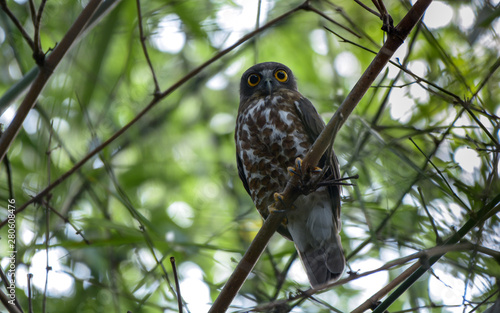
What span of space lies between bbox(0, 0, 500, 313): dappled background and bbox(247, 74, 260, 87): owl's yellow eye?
1.53 feet

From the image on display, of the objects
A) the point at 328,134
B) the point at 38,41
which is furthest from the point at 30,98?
the point at 328,134

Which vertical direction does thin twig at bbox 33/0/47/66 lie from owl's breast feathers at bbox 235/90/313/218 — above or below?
below

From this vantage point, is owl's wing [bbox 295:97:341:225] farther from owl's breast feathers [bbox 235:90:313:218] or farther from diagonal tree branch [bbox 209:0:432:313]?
diagonal tree branch [bbox 209:0:432:313]

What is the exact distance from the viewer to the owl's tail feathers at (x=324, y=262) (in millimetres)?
3826

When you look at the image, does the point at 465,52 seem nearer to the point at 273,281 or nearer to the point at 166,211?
the point at 273,281

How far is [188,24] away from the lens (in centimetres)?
492

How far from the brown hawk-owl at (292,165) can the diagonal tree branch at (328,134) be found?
1121 mm

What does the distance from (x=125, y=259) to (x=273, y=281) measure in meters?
2.05

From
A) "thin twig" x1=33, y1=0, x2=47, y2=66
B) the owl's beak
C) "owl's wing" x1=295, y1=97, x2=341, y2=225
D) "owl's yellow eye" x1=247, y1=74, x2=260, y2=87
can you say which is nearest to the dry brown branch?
"thin twig" x1=33, y1=0, x2=47, y2=66

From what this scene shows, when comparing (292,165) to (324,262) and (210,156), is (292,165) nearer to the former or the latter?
(324,262)

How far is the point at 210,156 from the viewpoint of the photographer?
740 cm

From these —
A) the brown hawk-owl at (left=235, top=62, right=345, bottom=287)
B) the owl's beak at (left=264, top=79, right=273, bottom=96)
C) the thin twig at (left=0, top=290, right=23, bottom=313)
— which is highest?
the owl's beak at (left=264, top=79, right=273, bottom=96)

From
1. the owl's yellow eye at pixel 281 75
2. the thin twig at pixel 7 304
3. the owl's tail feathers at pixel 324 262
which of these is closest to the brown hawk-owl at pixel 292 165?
the owl's tail feathers at pixel 324 262

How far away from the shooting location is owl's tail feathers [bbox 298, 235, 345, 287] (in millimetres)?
3826
